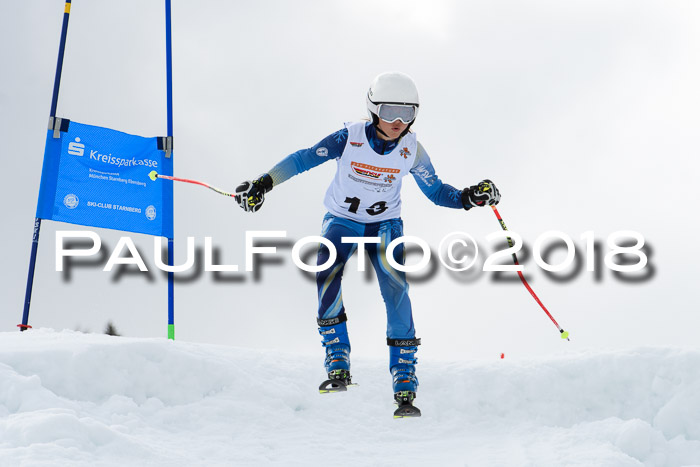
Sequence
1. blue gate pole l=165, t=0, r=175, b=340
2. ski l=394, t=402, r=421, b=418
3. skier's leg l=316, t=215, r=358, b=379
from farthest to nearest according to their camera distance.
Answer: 1. blue gate pole l=165, t=0, r=175, b=340
2. skier's leg l=316, t=215, r=358, b=379
3. ski l=394, t=402, r=421, b=418

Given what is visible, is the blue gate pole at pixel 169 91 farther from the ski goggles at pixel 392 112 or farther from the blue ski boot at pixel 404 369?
the ski goggles at pixel 392 112

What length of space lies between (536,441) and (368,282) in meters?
1.70

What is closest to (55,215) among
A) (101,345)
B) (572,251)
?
(101,345)

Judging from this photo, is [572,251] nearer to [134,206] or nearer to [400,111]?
[400,111]

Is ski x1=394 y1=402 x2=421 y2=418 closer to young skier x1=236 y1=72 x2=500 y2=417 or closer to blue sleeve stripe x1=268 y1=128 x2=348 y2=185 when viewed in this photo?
young skier x1=236 y1=72 x2=500 y2=417

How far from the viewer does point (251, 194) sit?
4941 millimetres

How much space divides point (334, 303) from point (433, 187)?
4.03 ft

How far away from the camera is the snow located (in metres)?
4.20

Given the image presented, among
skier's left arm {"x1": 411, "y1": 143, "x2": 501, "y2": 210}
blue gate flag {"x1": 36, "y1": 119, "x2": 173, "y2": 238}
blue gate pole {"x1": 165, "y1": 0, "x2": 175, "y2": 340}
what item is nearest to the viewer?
skier's left arm {"x1": 411, "y1": 143, "x2": 501, "y2": 210}

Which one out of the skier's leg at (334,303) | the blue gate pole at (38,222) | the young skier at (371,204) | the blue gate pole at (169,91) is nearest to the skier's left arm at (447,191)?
the young skier at (371,204)

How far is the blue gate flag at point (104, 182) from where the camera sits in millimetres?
8828

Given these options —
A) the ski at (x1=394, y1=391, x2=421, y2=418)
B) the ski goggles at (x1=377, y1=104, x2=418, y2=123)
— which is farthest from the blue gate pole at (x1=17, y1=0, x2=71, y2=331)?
the ski goggles at (x1=377, y1=104, x2=418, y2=123)

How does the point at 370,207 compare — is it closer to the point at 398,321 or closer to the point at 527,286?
the point at 398,321

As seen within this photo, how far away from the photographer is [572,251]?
630 cm
